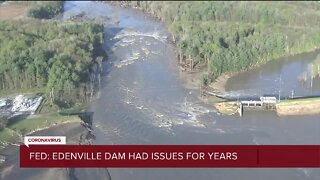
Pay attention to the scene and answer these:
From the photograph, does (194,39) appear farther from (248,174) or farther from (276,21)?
(248,174)

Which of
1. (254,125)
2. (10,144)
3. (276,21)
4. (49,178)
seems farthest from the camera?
(276,21)

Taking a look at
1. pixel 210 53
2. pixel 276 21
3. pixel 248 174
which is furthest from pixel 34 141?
pixel 276 21

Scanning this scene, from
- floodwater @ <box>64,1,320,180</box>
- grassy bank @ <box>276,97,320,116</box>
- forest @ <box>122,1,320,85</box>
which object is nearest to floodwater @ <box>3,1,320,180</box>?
floodwater @ <box>64,1,320,180</box>

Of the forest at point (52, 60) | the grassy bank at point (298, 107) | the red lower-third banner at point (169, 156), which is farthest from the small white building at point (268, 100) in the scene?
the forest at point (52, 60)
